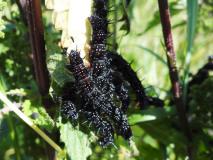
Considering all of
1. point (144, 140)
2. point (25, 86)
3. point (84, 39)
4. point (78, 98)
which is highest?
point (84, 39)

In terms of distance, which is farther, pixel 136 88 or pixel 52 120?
pixel 136 88

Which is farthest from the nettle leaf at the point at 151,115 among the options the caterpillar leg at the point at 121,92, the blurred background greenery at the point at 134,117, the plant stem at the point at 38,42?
the plant stem at the point at 38,42

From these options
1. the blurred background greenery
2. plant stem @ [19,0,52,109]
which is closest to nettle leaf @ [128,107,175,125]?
the blurred background greenery

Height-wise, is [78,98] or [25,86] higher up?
[78,98]

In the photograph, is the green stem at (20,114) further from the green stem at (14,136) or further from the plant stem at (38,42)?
the green stem at (14,136)

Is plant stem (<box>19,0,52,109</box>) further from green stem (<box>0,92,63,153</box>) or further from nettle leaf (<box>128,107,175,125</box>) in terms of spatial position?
nettle leaf (<box>128,107,175,125</box>)

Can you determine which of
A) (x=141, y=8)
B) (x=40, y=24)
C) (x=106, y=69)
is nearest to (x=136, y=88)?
(x=106, y=69)

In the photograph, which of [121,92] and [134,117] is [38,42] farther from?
[134,117]

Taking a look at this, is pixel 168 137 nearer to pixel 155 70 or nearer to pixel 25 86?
pixel 25 86
